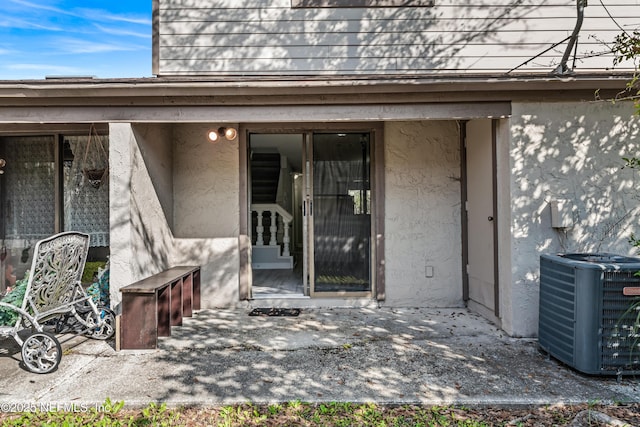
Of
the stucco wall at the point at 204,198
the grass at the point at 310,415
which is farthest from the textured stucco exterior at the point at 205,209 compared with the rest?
the grass at the point at 310,415

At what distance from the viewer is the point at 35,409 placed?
250 centimetres

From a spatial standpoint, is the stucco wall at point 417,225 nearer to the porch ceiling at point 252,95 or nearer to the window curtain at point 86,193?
the porch ceiling at point 252,95

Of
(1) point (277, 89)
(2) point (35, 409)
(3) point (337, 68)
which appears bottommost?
(2) point (35, 409)

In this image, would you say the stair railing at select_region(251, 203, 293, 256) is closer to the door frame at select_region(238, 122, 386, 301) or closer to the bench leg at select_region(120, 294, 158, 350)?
the door frame at select_region(238, 122, 386, 301)

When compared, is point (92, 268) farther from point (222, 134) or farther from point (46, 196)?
point (222, 134)

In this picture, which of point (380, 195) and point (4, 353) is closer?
point (4, 353)

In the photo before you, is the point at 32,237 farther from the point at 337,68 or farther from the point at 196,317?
the point at 337,68

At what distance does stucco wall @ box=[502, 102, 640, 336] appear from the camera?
3770mm

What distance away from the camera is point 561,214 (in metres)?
3.69

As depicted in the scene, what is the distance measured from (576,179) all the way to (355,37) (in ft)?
10.4

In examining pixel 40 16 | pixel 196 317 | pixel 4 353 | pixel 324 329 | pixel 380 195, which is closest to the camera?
pixel 4 353

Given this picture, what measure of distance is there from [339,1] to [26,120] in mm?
3958

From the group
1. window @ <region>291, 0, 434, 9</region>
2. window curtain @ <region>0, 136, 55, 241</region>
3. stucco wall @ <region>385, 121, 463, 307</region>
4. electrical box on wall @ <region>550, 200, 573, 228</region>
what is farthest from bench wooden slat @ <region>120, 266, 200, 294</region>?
electrical box on wall @ <region>550, 200, 573, 228</region>

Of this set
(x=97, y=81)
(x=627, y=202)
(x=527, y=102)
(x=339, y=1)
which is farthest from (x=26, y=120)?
(x=627, y=202)
